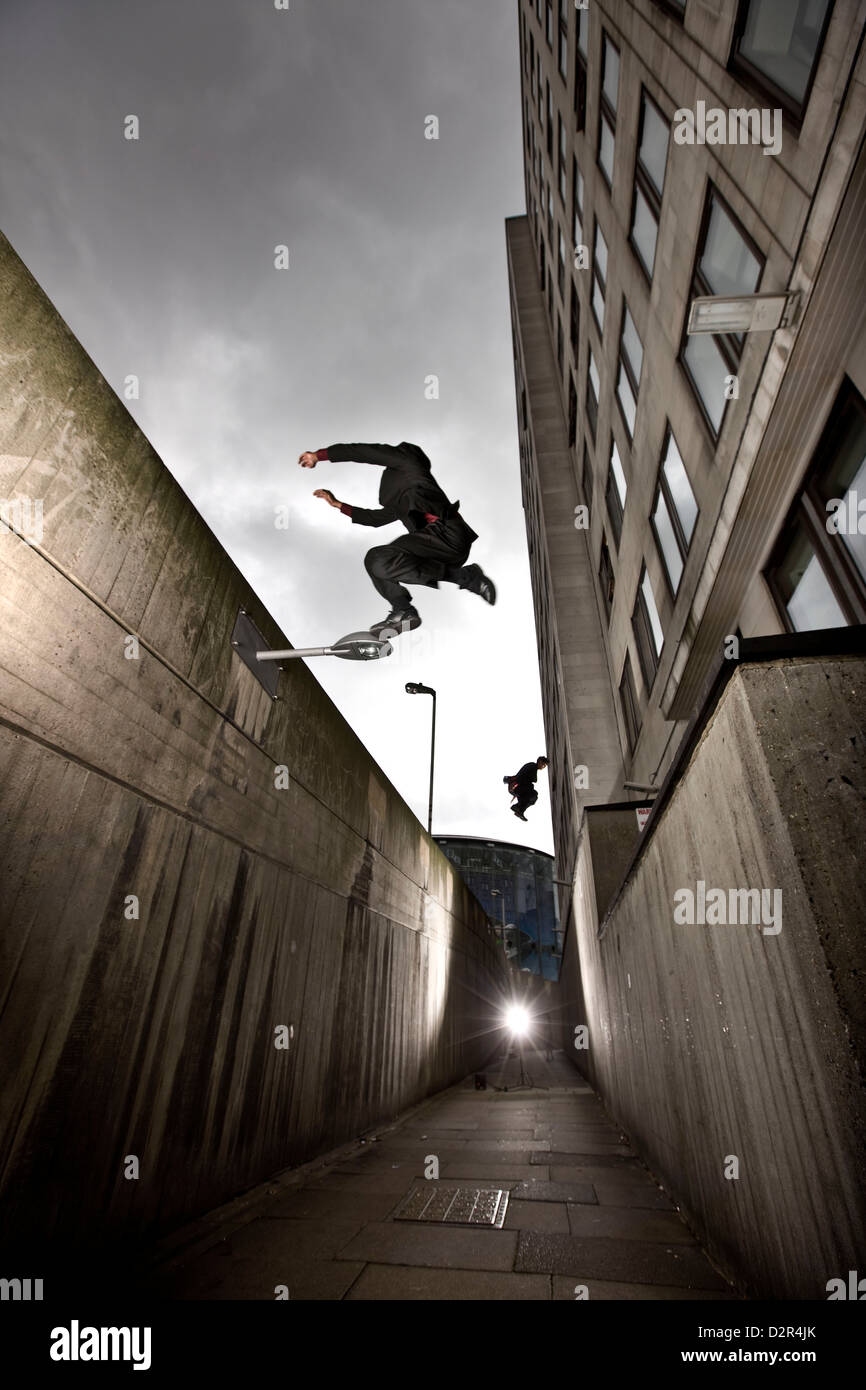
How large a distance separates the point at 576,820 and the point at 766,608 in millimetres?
14849

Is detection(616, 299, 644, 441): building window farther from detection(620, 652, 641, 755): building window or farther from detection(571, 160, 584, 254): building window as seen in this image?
detection(620, 652, 641, 755): building window

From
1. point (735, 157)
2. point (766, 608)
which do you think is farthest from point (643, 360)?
point (766, 608)

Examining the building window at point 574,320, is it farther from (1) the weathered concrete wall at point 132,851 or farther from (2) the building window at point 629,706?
(1) the weathered concrete wall at point 132,851

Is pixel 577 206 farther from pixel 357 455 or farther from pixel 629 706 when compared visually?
pixel 357 455

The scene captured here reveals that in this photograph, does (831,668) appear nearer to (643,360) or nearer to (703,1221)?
(703,1221)

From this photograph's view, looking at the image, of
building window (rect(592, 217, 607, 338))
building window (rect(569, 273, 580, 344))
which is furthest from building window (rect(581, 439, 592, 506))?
building window (rect(592, 217, 607, 338))

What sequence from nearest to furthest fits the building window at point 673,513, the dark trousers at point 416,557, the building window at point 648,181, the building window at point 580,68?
the dark trousers at point 416,557 < the building window at point 648,181 < the building window at point 673,513 < the building window at point 580,68

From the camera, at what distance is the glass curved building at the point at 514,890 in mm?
57844

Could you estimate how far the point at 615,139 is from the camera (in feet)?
34.3

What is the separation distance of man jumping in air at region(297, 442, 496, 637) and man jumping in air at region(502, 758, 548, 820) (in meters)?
13.3

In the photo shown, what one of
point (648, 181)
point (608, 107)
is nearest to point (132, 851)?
point (648, 181)

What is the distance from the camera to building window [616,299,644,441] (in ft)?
35.7

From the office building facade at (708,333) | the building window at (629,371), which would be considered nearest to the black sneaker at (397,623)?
the office building facade at (708,333)

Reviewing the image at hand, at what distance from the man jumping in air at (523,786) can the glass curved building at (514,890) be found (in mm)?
38218
